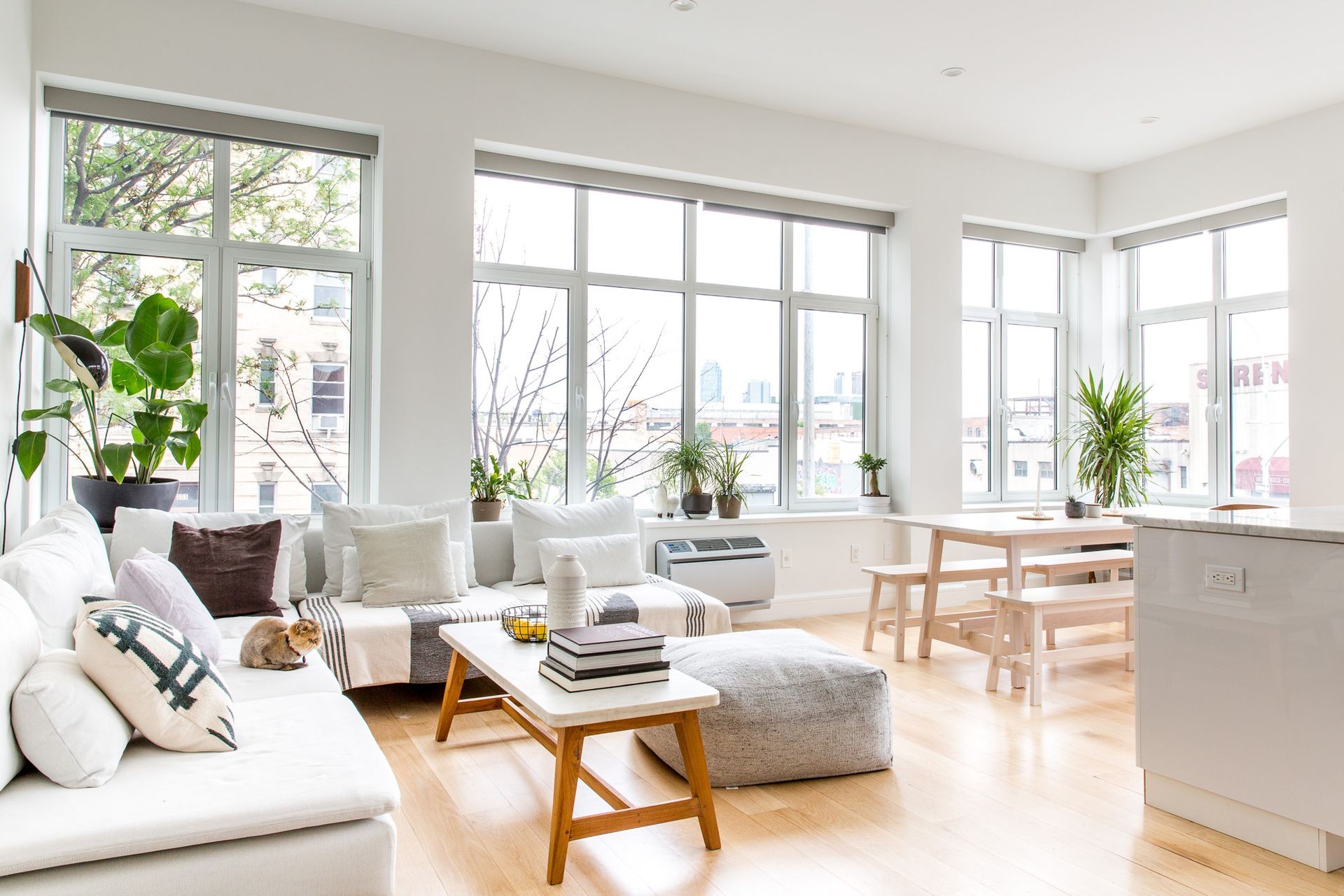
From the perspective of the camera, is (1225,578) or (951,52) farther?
(951,52)

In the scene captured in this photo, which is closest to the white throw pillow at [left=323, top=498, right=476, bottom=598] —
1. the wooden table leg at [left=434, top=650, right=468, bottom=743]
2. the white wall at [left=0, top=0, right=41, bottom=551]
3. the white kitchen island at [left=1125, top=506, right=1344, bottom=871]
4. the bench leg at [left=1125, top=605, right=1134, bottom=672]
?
the wooden table leg at [left=434, top=650, right=468, bottom=743]

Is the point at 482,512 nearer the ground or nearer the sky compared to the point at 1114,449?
nearer the ground

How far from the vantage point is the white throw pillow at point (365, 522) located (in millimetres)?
3904

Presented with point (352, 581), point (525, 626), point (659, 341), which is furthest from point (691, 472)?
point (525, 626)

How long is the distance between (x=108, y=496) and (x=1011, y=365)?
5.66 m

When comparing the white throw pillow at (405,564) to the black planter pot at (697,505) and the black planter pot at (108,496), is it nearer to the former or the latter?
the black planter pot at (108,496)

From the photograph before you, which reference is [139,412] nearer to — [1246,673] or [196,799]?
[196,799]

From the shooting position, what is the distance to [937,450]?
594cm

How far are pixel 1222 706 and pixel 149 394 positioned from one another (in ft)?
13.0

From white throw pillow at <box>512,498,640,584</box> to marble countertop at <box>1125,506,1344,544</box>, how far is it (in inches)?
95.7

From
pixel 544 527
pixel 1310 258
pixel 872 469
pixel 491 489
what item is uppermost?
pixel 1310 258

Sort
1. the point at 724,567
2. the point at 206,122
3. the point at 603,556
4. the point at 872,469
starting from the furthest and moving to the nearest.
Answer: the point at 872,469 < the point at 724,567 < the point at 603,556 < the point at 206,122

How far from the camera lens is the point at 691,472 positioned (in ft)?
17.3

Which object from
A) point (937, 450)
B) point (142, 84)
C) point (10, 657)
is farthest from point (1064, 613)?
point (142, 84)
